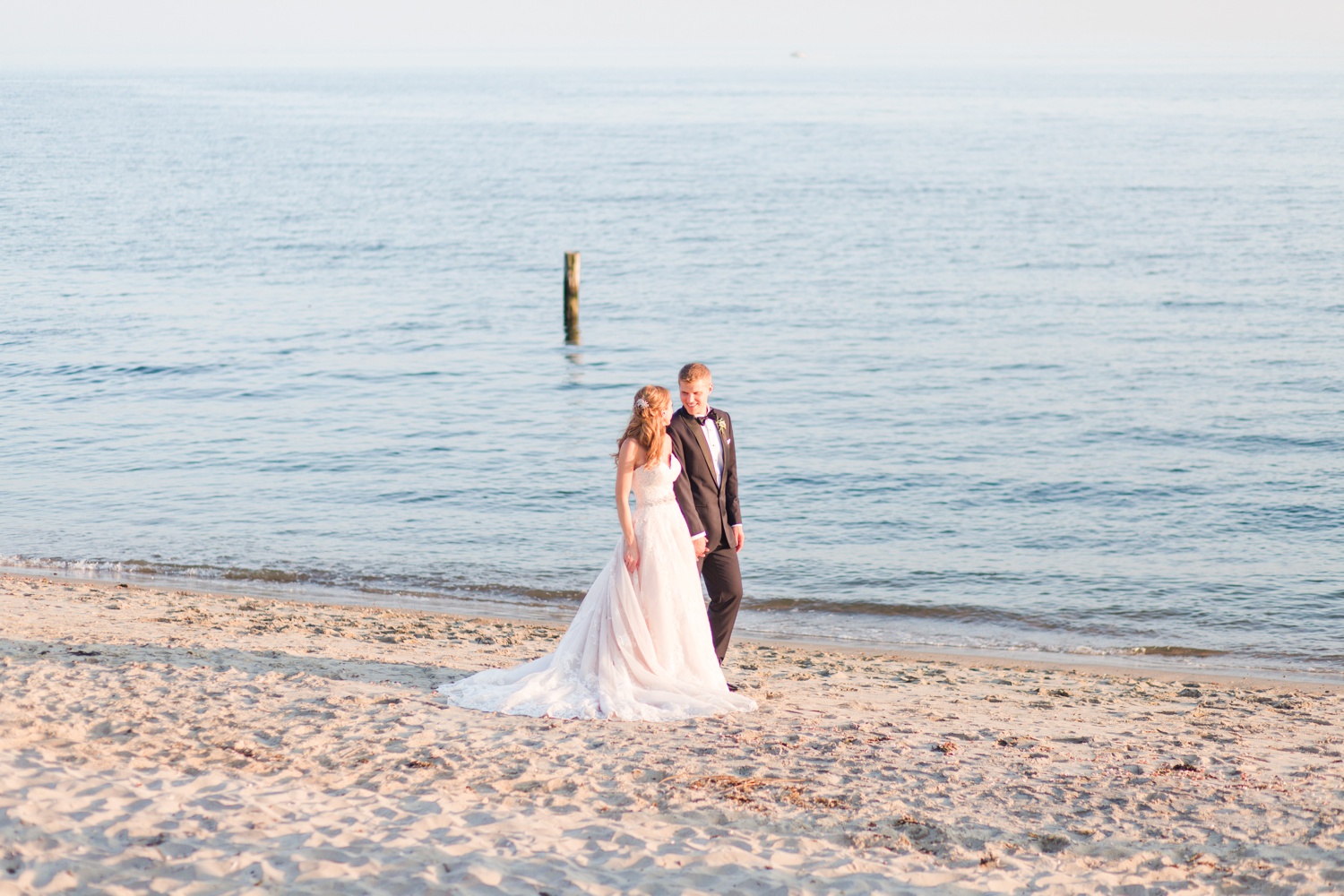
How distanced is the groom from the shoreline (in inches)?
146

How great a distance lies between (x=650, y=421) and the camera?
7.21m

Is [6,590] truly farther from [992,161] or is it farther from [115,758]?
[992,161]

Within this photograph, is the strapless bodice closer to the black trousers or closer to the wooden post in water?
the black trousers

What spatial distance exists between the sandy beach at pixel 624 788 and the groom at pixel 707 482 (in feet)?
3.46

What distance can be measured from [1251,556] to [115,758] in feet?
39.7

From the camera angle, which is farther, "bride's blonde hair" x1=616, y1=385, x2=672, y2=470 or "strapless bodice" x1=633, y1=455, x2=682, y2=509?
"strapless bodice" x1=633, y1=455, x2=682, y2=509

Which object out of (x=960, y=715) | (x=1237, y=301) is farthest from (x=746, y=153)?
(x=960, y=715)

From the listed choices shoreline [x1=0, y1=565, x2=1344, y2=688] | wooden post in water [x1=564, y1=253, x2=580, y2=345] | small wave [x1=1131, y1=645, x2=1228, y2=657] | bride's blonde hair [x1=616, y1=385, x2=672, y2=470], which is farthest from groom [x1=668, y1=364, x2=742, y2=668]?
wooden post in water [x1=564, y1=253, x2=580, y2=345]

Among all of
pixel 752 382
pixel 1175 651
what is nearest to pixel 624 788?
pixel 1175 651

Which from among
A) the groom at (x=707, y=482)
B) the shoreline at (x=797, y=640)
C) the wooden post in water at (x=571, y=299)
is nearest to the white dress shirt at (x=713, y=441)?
the groom at (x=707, y=482)

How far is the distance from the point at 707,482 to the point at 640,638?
106cm

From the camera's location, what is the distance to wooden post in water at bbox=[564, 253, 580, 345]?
97.5 feet

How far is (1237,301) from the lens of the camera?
29.6 metres

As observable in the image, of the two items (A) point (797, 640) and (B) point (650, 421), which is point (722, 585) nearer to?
(B) point (650, 421)
